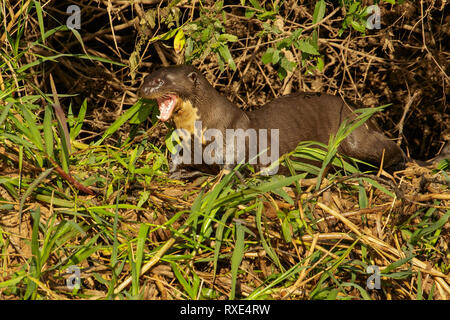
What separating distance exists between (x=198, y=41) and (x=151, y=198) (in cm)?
87

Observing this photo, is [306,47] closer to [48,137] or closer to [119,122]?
[119,122]

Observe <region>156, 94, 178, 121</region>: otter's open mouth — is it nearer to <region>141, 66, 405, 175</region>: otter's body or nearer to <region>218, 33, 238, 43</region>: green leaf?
<region>141, 66, 405, 175</region>: otter's body

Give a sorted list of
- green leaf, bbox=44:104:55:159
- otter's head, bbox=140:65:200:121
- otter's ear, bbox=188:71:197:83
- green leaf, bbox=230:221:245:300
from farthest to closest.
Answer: otter's ear, bbox=188:71:197:83 → otter's head, bbox=140:65:200:121 → green leaf, bbox=44:104:55:159 → green leaf, bbox=230:221:245:300

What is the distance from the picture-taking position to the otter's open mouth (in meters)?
2.95

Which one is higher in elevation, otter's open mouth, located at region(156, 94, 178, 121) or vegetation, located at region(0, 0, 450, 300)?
otter's open mouth, located at region(156, 94, 178, 121)

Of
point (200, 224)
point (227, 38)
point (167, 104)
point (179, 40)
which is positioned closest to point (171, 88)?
point (167, 104)

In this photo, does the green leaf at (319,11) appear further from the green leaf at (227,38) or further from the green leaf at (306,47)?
the green leaf at (227,38)

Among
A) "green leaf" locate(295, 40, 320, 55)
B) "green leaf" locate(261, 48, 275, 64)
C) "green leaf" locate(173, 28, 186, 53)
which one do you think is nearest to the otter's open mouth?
"green leaf" locate(173, 28, 186, 53)

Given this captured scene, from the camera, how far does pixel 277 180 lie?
7.43ft

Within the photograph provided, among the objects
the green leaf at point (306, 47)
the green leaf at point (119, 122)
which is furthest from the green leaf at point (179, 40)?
the green leaf at point (306, 47)

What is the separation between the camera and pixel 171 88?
2.88 metres

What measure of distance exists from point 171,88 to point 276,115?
0.63 meters
